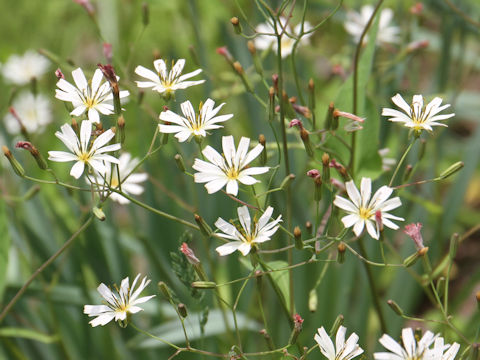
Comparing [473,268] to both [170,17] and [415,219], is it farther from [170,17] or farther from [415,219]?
[170,17]

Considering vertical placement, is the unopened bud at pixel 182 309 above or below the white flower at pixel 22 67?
below

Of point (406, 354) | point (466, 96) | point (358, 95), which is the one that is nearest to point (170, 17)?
point (466, 96)

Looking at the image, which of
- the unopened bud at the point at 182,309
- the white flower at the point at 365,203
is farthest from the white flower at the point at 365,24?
the unopened bud at the point at 182,309

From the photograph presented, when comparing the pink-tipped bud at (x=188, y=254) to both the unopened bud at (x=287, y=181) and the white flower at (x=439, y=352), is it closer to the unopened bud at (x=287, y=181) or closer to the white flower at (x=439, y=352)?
the unopened bud at (x=287, y=181)

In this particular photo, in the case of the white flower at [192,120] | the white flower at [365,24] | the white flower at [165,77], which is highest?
the white flower at [365,24]

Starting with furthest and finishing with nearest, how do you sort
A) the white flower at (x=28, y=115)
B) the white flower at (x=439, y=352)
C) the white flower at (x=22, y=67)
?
the white flower at (x=22, y=67)
the white flower at (x=28, y=115)
the white flower at (x=439, y=352)

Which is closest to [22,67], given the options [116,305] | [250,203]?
[250,203]
